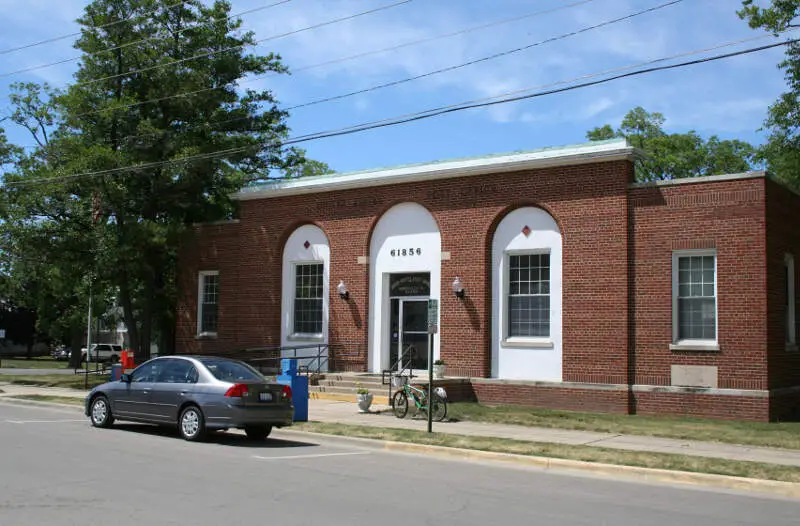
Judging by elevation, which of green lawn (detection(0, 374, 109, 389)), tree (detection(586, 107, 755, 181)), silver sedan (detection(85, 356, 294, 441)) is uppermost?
tree (detection(586, 107, 755, 181))

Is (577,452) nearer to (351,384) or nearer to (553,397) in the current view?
(553,397)

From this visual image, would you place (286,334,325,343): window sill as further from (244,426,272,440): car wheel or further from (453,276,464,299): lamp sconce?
(244,426,272,440): car wheel

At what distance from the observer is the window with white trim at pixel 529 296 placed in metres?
21.2

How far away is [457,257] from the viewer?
22422 mm

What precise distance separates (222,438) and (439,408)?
223 inches

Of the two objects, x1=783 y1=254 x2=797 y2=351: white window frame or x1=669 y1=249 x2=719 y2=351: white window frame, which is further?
x1=783 y1=254 x2=797 y2=351: white window frame

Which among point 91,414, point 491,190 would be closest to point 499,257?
point 491,190

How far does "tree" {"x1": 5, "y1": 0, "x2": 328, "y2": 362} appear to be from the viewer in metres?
26.1

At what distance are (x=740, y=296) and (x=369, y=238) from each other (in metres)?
10.7

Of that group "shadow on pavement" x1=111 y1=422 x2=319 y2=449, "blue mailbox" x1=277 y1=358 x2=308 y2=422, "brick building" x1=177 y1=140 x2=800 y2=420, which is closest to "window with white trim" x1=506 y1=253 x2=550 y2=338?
"brick building" x1=177 y1=140 x2=800 y2=420

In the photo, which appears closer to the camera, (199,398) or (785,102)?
(199,398)

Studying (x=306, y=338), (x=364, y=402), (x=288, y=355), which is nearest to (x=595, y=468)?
(x=364, y=402)

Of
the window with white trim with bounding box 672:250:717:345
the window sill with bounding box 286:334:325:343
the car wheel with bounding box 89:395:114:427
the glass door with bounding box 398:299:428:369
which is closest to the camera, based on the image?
the car wheel with bounding box 89:395:114:427

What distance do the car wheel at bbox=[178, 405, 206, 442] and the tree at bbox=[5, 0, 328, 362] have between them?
13.0 meters
